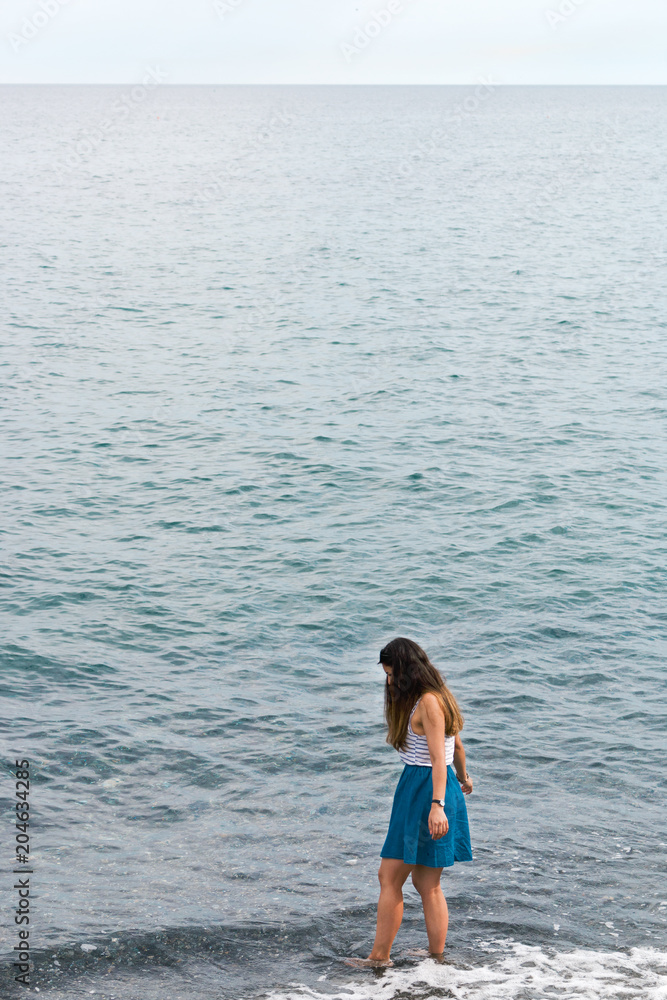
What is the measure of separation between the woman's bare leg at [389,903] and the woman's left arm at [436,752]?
0.60 m

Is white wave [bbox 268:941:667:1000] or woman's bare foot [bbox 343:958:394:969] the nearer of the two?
white wave [bbox 268:941:667:1000]

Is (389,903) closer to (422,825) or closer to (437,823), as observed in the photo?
(422,825)

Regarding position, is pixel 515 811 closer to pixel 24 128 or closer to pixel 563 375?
pixel 563 375

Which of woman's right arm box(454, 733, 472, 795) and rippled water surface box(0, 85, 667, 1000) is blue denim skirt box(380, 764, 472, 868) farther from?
rippled water surface box(0, 85, 667, 1000)

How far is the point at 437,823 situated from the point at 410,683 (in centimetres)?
103

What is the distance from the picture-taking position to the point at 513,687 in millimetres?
13836

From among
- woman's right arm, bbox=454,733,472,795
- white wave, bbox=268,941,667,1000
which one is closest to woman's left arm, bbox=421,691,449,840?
woman's right arm, bbox=454,733,472,795

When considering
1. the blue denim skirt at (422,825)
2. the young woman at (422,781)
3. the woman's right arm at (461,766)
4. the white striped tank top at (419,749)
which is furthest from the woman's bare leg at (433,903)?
the white striped tank top at (419,749)

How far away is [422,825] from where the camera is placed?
7480 millimetres

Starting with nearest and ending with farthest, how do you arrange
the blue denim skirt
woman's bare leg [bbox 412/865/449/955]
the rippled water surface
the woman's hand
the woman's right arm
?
the woman's hand
the blue denim skirt
woman's bare leg [bbox 412/865/449/955]
the woman's right arm
the rippled water surface

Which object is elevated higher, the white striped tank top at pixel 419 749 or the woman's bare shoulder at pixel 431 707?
the woman's bare shoulder at pixel 431 707

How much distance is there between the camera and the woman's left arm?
7.28 m

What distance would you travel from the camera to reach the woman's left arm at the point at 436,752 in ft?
23.9

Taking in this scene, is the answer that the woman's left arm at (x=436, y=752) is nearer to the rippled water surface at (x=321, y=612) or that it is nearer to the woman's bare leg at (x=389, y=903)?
the woman's bare leg at (x=389, y=903)
